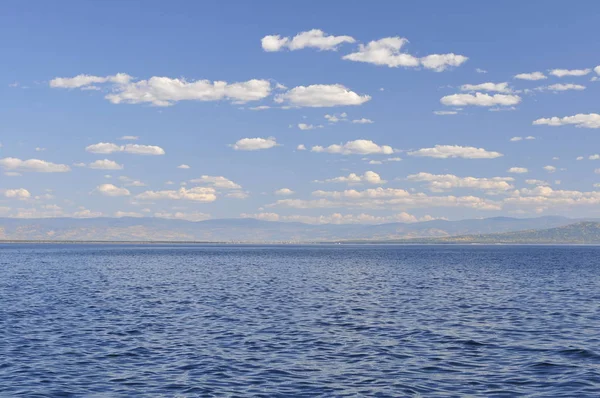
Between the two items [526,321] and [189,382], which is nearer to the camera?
[189,382]

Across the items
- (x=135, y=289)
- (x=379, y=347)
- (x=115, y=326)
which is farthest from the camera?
(x=135, y=289)

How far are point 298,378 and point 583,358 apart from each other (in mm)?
17196

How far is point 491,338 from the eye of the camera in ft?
139

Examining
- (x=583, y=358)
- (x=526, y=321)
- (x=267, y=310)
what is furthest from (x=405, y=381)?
(x=267, y=310)

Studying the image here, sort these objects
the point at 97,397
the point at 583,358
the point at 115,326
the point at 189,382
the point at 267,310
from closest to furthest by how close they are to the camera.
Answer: the point at 97,397 < the point at 189,382 < the point at 583,358 < the point at 115,326 < the point at 267,310

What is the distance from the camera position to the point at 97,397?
27.8 m

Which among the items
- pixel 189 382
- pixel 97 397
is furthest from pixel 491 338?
pixel 97 397

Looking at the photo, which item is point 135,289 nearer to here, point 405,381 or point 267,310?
point 267,310

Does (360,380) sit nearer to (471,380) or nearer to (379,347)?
(471,380)

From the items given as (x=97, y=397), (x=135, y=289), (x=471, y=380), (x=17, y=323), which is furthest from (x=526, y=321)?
(x=135, y=289)

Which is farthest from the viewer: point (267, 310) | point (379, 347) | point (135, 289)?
point (135, 289)

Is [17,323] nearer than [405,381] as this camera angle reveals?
No

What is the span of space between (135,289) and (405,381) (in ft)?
198

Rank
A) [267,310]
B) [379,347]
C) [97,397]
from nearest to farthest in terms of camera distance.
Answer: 1. [97,397]
2. [379,347]
3. [267,310]
